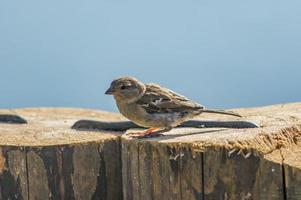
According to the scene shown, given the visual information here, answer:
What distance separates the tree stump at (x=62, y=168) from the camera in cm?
679

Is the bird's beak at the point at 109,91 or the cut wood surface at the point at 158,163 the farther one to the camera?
the bird's beak at the point at 109,91

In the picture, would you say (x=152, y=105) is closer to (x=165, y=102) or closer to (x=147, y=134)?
(x=165, y=102)

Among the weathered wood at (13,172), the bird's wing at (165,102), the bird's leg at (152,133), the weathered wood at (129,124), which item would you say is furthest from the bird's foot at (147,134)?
the weathered wood at (13,172)

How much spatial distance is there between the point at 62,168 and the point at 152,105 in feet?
2.97

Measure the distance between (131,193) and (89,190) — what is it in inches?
21.1

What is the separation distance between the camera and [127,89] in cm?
699

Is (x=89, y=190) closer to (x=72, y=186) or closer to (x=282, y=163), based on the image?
(x=72, y=186)

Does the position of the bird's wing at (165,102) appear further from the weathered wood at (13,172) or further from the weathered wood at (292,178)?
the weathered wood at (292,178)

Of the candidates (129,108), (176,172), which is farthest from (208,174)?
(129,108)

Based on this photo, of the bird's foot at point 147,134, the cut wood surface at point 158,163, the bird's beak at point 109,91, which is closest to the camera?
the cut wood surface at point 158,163

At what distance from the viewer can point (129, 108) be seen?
6961 millimetres

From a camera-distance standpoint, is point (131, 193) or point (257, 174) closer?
point (257, 174)

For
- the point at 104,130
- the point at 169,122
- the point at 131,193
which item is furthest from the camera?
the point at 104,130

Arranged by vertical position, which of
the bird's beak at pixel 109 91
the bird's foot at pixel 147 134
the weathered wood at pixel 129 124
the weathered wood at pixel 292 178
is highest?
the bird's beak at pixel 109 91
